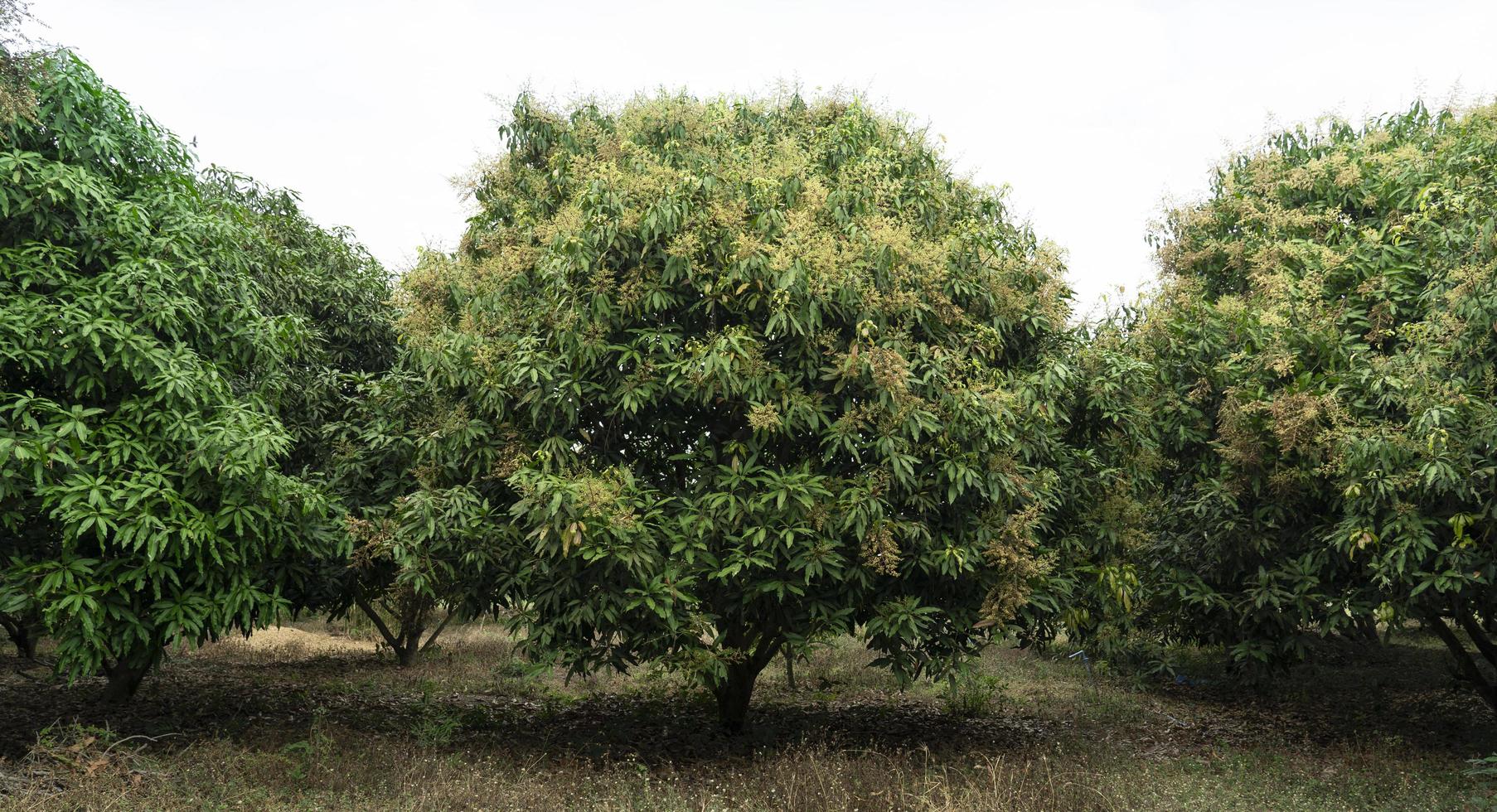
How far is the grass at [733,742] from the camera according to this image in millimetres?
7582

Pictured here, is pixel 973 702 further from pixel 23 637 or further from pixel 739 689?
pixel 23 637

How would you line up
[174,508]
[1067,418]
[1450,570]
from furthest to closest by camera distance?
[1067,418] → [1450,570] → [174,508]

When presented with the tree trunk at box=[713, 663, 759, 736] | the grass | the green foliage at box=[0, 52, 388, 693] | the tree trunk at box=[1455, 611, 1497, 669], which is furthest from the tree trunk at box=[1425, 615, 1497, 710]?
the green foliage at box=[0, 52, 388, 693]

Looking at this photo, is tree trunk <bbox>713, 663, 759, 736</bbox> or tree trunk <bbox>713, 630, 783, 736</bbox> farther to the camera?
tree trunk <bbox>713, 663, 759, 736</bbox>

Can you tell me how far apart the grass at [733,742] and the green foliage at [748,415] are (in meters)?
1.13

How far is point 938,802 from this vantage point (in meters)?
7.53

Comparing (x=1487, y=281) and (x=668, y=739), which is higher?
(x=1487, y=281)

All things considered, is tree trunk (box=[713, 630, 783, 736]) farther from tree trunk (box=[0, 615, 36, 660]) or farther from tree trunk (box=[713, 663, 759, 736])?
tree trunk (box=[0, 615, 36, 660])

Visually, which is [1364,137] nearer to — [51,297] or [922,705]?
[922,705]

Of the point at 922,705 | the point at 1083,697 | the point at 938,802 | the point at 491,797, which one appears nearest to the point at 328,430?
the point at 491,797

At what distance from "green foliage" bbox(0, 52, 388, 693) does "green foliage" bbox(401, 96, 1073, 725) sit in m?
1.62

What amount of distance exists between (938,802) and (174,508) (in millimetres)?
6096

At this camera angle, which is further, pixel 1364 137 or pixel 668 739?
pixel 1364 137

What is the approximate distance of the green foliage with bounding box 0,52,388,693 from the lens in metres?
7.25
